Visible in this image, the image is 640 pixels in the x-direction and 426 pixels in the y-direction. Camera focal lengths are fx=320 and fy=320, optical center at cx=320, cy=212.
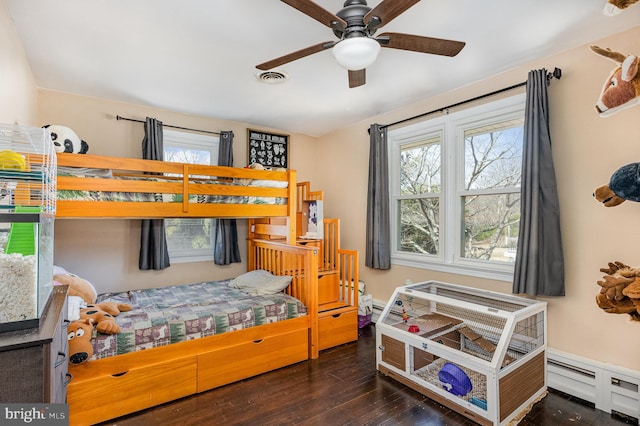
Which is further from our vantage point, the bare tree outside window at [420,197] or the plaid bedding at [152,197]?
the bare tree outside window at [420,197]

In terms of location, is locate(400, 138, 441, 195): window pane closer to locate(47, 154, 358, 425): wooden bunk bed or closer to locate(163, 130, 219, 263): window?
locate(47, 154, 358, 425): wooden bunk bed

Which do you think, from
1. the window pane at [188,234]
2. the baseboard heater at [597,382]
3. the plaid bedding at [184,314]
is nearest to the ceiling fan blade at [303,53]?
the plaid bedding at [184,314]

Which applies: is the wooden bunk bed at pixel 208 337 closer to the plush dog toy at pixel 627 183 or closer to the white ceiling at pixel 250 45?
the white ceiling at pixel 250 45

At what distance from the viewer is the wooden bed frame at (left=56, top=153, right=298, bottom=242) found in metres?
2.17

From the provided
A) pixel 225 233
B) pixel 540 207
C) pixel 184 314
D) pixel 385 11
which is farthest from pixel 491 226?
pixel 225 233

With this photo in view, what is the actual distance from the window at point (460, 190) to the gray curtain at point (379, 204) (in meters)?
0.12

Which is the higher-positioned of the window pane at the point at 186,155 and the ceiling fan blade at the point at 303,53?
the ceiling fan blade at the point at 303,53

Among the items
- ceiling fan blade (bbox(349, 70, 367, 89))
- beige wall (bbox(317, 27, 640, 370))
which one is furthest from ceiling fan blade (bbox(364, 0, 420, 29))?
beige wall (bbox(317, 27, 640, 370))

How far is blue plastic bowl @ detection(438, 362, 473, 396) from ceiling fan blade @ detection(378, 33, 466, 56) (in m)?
1.95

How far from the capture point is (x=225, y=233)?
3738 mm

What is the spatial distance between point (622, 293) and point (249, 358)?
237 centimetres

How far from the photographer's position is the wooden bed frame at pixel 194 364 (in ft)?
6.50

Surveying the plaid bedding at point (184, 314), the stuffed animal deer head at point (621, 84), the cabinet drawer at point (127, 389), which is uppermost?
the stuffed animal deer head at point (621, 84)

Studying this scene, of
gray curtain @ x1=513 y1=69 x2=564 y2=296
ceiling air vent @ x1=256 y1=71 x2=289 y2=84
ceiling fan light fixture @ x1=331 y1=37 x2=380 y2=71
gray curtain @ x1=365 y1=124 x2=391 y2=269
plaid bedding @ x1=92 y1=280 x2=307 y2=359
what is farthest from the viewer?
gray curtain @ x1=365 y1=124 x2=391 y2=269
